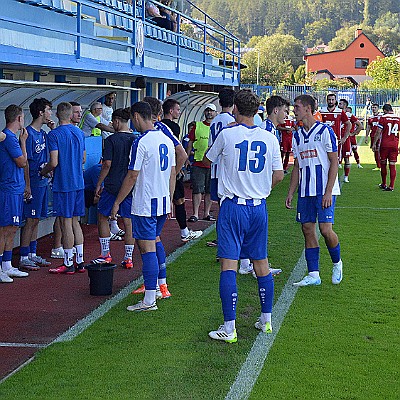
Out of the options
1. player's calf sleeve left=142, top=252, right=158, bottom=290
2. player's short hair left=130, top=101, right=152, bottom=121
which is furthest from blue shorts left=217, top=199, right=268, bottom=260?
player's short hair left=130, top=101, right=152, bottom=121

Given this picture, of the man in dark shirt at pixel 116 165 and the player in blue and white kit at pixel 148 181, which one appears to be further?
the man in dark shirt at pixel 116 165

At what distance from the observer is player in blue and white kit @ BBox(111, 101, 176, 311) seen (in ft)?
24.8

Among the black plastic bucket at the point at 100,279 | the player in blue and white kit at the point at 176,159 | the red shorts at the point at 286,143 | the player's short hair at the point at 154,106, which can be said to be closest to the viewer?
the player's short hair at the point at 154,106

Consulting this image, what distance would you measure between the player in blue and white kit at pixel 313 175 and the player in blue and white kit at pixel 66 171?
8.37 feet

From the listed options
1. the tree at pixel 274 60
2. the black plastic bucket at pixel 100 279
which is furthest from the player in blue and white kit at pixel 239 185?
the tree at pixel 274 60

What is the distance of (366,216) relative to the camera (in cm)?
1487

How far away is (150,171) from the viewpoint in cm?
760

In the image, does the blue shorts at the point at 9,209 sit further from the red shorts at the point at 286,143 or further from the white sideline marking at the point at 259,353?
the red shorts at the point at 286,143

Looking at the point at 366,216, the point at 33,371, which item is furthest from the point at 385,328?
the point at 366,216

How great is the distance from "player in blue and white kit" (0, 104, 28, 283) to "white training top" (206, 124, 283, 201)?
297cm

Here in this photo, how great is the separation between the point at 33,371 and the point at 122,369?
2.19ft

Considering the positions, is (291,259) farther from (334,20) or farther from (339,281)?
(334,20)

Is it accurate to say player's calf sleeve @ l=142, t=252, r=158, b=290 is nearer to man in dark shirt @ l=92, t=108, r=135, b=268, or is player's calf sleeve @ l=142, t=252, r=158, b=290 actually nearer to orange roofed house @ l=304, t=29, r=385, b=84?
man in dark shirt @ l=92, t=108, r=135, b=268

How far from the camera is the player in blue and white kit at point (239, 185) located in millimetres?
6695
